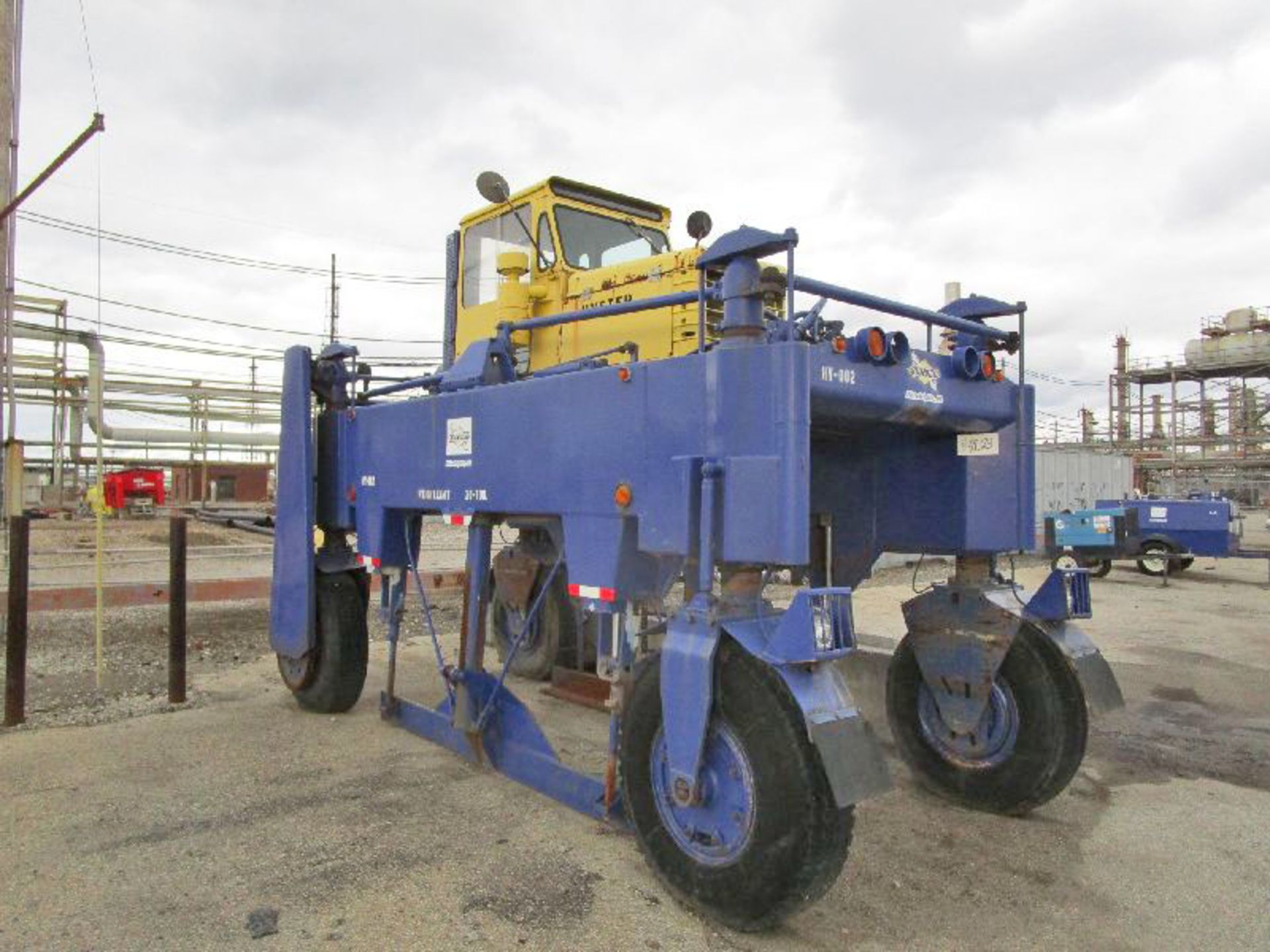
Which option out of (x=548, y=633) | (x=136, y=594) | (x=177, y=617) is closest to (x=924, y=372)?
(x=548, y=633)

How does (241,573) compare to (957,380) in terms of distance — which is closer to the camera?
(957,380)

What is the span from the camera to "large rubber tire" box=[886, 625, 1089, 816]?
4387mm

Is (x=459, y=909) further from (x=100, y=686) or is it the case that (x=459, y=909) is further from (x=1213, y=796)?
(x=100, y=686)

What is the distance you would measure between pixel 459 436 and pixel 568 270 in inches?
89.4

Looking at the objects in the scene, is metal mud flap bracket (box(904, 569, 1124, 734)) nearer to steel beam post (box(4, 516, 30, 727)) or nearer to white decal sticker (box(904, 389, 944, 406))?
white decal sticker (box(904, 389, 944, 406))

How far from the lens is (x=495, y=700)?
5.04 m

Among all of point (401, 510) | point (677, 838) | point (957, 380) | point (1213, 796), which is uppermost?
point (957, 380)

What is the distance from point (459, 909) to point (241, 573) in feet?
34.8

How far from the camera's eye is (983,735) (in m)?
4.75

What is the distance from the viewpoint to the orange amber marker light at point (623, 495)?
3.82 m

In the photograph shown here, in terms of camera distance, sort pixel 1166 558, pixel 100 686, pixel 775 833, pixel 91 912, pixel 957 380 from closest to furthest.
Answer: pixel 775 833 < pixel 91 912 < pixel 957 380 < pixel 100 686 < pixel 1166 558

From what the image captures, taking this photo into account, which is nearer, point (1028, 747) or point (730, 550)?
point (730, 550)

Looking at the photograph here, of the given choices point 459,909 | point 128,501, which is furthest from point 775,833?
point 128,501

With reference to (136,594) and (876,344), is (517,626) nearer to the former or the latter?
(136,594)
